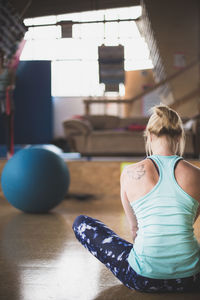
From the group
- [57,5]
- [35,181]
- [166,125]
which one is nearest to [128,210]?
[166,125]

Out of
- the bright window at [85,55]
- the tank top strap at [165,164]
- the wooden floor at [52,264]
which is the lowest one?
the wooden floor at [52,264]

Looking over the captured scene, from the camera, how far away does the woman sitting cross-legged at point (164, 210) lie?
1346 millimetres

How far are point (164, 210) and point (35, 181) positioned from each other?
182cm

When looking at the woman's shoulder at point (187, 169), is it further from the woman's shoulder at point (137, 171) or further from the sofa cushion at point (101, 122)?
the sofa cushion at point (101, 122)

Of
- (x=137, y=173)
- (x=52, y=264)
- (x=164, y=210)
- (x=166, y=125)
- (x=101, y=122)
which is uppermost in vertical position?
(x=166, y=125)

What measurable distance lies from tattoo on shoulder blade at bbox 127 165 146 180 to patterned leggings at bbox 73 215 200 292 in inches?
11.9

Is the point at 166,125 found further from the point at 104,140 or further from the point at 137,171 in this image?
the point at 104,140

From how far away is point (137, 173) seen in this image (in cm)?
139

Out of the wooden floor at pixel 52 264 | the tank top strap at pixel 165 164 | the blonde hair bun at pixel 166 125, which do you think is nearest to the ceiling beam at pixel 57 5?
the wooden floor at pixel 52 264

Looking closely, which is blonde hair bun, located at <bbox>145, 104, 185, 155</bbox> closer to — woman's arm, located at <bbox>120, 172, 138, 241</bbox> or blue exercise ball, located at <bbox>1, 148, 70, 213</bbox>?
woman's arm, located at <bbox>120, 172, 138, 241</bbox>

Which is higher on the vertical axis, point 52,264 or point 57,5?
point 57,5

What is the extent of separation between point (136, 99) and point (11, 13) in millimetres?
6890

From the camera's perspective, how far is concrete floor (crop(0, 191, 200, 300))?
4.95 feet

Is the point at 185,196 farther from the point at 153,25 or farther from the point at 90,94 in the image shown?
the point at 90,94
